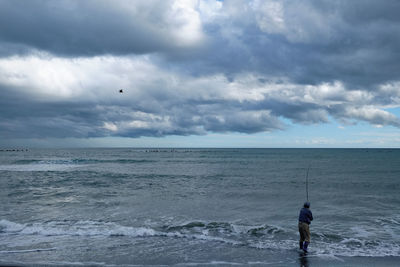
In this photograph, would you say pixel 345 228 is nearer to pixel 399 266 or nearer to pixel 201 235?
pixel 399 266

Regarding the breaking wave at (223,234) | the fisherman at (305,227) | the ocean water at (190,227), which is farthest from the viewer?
the breaking wave at (223,234)

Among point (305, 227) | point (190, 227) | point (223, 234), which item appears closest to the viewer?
point (305, 227)

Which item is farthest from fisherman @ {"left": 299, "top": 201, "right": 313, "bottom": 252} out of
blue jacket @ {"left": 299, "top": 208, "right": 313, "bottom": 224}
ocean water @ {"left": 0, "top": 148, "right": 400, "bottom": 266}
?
ocean water @ {"left": 0, "top": 148, "right": 400, "bottom": 266}

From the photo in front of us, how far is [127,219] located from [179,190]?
1170 centimetres

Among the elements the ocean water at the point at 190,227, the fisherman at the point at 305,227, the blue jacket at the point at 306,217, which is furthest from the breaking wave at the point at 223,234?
the blue jacket at the point at 306,217

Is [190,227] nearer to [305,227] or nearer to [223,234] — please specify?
[223,234]

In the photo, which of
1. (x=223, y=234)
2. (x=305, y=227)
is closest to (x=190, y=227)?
(x=223, y=234)

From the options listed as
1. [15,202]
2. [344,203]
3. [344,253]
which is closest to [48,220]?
[15,202]

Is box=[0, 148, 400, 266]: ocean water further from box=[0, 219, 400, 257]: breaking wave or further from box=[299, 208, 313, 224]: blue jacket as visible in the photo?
box=[299, 208, 313, 224]: blue jacket

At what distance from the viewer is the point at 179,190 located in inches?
1101

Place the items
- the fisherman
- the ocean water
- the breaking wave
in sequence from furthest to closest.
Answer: the breaking wave
the fisherman
the ocean water

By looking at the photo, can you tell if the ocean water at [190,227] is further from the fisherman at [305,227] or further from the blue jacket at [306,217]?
the blue jacket at [306,217]

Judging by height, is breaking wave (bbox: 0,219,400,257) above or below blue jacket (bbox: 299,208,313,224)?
below

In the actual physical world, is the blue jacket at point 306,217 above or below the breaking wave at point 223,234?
above
